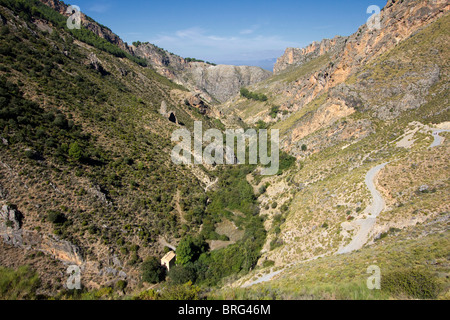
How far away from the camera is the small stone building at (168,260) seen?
2798 centimetres

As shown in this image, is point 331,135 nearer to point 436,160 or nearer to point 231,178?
point 436,160

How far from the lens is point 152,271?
2573cm

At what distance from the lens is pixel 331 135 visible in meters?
43.8

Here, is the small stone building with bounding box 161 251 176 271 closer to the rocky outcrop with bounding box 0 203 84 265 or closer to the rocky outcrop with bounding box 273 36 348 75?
Answer: the rocky outcrop with bounding box 0 203 84 265

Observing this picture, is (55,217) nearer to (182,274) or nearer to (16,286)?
(182,274)

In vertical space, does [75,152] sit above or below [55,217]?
above

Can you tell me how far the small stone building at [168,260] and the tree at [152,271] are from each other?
2.91 feet

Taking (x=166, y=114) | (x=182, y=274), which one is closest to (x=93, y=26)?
(x=166, y=114)

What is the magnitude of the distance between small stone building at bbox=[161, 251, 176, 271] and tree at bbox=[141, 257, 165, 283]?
89cm

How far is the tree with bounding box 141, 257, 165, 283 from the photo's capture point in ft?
83.0

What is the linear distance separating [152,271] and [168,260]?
2.64 metres

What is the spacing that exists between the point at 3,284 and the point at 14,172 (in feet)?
70.1

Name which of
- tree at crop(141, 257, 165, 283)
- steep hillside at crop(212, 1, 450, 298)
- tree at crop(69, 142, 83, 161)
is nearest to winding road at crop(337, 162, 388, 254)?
steep hillside at crop(212, 1, 450, 298)
